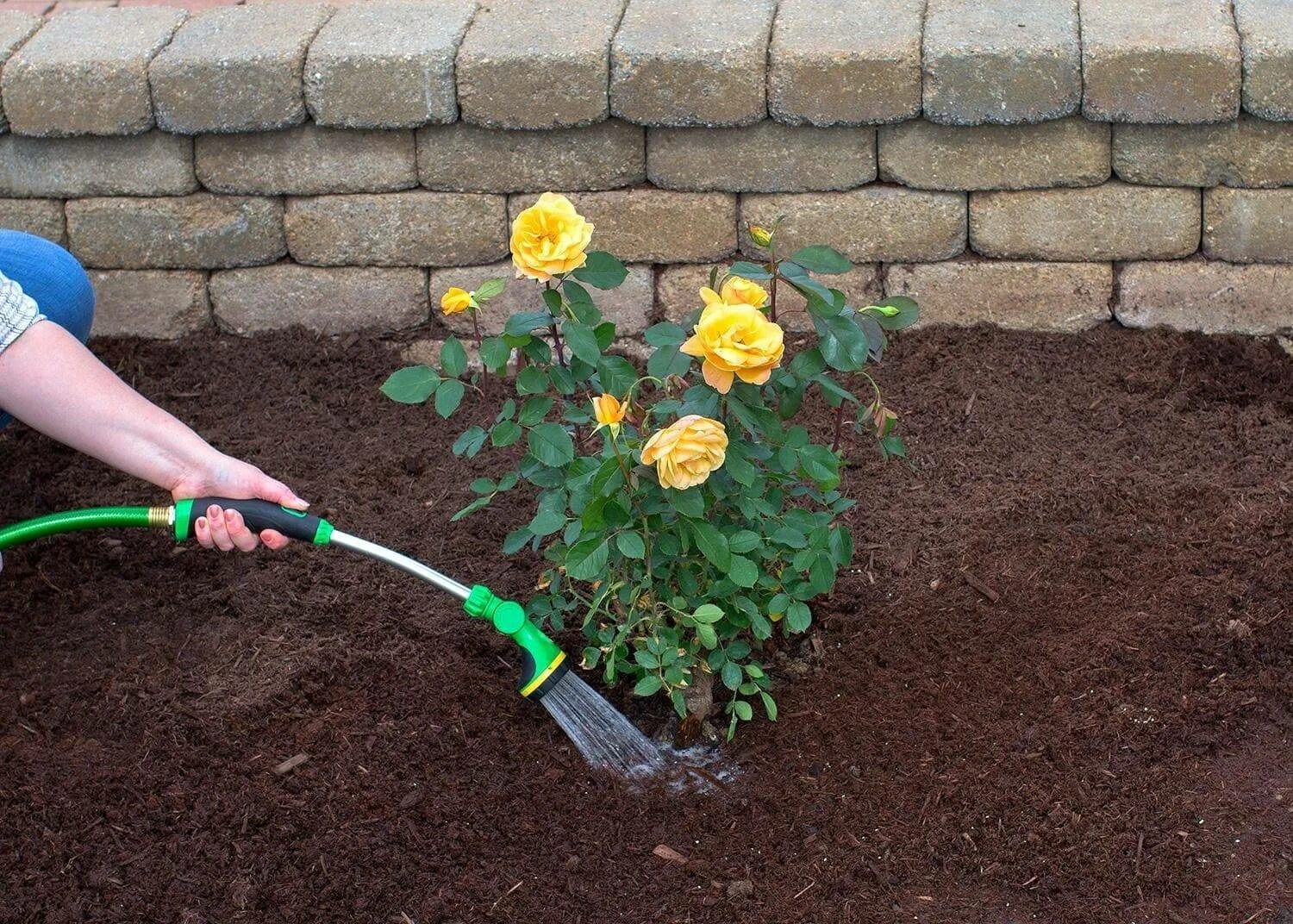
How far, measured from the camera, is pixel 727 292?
224 centimetres

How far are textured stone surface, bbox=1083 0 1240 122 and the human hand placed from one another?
215 centimetres

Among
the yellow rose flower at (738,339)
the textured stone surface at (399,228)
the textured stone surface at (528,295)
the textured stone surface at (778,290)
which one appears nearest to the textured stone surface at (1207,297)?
the textured stone surface at (778,290)

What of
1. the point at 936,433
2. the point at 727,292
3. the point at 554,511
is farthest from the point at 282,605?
the point at 936,433

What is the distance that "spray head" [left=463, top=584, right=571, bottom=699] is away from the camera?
260cm

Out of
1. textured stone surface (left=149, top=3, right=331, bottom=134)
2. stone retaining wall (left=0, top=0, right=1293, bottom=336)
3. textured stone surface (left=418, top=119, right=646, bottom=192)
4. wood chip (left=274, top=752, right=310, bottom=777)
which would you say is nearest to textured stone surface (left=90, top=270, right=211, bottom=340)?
stone retaining wall (left=0, top=0, right=1293, bottom=336)

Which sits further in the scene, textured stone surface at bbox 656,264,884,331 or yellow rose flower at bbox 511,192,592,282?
textured stone surface at bbox 656,264,884,331

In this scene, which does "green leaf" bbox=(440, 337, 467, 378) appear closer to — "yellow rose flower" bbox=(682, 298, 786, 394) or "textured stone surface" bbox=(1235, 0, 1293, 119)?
"yellow rose flower" bbox=(682, 298, 786, 394)

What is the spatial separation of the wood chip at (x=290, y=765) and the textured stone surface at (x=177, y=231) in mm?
1711

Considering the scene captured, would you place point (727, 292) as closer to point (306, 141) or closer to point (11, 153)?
point (306, 141)

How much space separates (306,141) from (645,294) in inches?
37.5

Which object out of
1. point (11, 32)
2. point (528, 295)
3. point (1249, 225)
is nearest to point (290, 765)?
point (528, 295)

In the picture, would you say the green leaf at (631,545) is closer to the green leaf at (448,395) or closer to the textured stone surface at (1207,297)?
the green leaf at (448,395)

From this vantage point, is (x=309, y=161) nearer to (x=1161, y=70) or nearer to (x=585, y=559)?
(x=585, y=559)

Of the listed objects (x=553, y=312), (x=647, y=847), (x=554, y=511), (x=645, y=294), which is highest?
(x=553, y=312)
